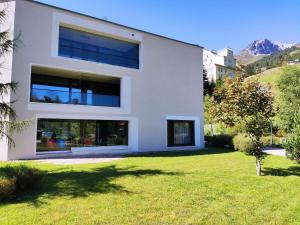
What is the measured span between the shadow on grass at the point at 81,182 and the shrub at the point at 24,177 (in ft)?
0.97

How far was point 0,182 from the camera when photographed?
761cm

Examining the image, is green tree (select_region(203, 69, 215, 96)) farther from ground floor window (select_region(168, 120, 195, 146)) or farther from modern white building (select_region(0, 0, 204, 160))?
ground floor window (select_region(168, 120, 195, 146))

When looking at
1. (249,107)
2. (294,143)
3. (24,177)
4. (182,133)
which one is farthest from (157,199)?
(182,133)

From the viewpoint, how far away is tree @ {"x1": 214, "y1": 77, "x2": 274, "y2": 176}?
11555 mm

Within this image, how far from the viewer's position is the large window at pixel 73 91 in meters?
18.4

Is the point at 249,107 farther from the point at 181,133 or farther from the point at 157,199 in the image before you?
the point at 181,133

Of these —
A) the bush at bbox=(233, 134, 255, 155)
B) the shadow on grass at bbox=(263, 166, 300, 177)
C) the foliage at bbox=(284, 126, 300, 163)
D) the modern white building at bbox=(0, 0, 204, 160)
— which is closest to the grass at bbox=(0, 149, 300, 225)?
the shadow on grass at bbox=(263, 166, 300, 177)

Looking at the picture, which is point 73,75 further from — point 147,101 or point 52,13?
point 147,101

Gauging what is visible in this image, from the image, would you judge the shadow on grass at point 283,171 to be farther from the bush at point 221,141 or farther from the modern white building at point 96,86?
the bush at point 221,141

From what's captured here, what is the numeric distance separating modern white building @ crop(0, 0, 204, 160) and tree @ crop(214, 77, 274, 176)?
10.7 m

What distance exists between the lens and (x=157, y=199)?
786cm

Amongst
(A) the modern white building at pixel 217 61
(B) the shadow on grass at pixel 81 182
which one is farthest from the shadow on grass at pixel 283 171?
(A) the modern white building at pixel 217 61

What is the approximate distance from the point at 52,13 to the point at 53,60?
3299 mm

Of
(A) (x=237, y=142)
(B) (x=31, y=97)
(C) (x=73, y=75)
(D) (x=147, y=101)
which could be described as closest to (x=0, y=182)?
(B) (x=31, y=97)
